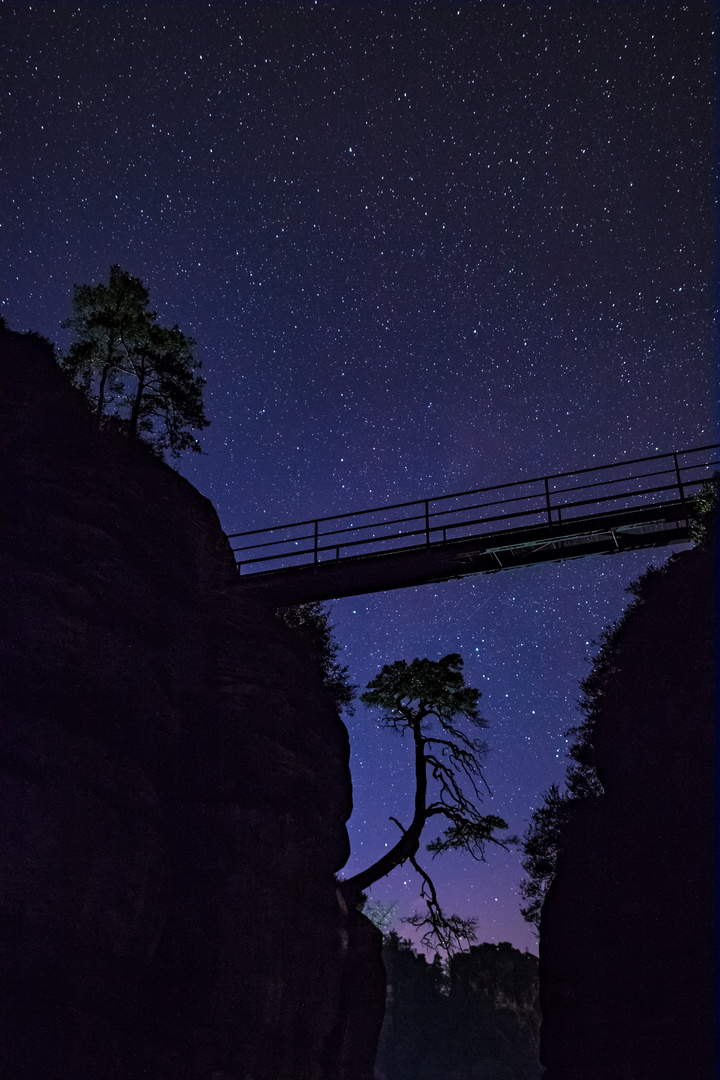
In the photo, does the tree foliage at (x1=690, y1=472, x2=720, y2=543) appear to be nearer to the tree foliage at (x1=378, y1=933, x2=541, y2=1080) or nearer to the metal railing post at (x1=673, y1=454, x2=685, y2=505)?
the metal railing post at (x1=673, y1=454, x2=685, y2=505)

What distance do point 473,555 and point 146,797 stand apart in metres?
11.2

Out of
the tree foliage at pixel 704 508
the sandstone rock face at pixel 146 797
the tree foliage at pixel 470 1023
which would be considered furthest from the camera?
the tree foliage at pixel 470 1023

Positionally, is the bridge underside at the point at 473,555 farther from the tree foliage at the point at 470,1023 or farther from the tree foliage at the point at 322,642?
the tree foliage at the point at 470,1023

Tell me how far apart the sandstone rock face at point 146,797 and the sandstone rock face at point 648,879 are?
6.85 metres

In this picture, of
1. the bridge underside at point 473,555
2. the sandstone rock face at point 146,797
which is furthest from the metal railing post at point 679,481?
the sandstone rock face at point 146,797

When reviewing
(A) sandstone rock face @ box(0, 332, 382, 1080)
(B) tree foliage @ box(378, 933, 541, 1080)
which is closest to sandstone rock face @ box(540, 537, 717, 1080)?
(A) sandstone rock face @ box(0, 332, 382, 1080)

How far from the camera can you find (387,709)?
Answer: 2694 cm

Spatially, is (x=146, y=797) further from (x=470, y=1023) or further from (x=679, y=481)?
(x=470, y=1023)

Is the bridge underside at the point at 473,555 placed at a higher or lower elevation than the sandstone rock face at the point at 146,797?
higher

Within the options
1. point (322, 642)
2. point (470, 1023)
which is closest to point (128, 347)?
point (322, 642)

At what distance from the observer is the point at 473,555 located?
22.7 m

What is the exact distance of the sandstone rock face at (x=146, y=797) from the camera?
15555mm

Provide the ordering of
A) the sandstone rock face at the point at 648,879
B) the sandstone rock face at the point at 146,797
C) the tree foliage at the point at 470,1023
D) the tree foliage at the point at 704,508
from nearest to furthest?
the sandstone rock face at the point at 146,797, the sandstone rock face at the point at 648,879, the tree foliage at the point at 704,508, the tree foliage at the point at 470,1023

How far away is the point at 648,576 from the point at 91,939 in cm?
1760
